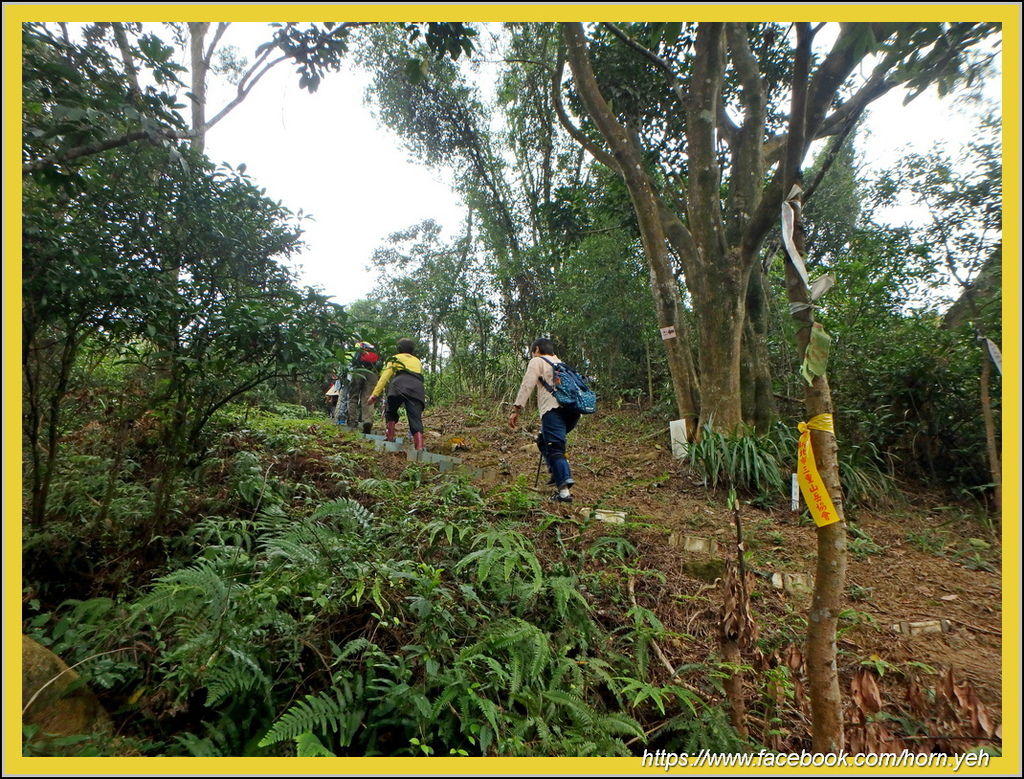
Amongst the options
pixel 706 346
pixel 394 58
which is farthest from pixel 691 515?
pixel 394 58

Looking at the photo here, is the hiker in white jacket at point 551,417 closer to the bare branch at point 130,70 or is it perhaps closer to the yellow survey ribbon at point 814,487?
the yellow survey ribbon at point 814,487

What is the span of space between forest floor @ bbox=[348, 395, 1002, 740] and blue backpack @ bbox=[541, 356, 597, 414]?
0.97 meters

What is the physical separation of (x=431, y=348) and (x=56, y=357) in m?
11.2

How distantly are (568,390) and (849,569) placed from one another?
2817 mm

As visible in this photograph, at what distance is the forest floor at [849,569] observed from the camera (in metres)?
2.97

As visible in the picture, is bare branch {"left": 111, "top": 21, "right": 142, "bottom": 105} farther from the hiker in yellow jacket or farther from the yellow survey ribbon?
the yellow survey ribbon

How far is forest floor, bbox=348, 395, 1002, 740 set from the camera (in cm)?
297

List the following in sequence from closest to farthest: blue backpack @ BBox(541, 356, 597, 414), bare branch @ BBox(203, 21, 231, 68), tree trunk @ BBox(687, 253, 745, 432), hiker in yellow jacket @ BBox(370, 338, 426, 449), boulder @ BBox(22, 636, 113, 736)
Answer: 1. boulder @ BBox(22, 636, 113, 736)
2. blue backpack @ BBox(541, 356, 597, 414)
3. tree trunk @ BBox(687, 253, 745, 432)
4. hiker in yellow jacket @ BBox(370, 338, 426, 449)
5. bare branch @ BBox(203, 21, 231, 68)

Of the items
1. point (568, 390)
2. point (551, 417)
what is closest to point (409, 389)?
point (551, 417)

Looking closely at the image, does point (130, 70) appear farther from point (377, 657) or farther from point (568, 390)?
point (377, 657)

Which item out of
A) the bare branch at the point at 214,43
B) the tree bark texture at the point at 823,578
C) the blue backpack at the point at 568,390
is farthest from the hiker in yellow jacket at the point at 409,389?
the bare branch at the point at 214,43

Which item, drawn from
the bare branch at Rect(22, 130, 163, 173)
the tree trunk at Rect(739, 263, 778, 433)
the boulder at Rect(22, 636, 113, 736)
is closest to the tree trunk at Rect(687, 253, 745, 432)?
the tree trunk at Rect(739, 263, 778, 433)

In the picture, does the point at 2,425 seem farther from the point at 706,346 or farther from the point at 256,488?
the point at 706,346

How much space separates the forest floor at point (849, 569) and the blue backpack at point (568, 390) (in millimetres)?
971
